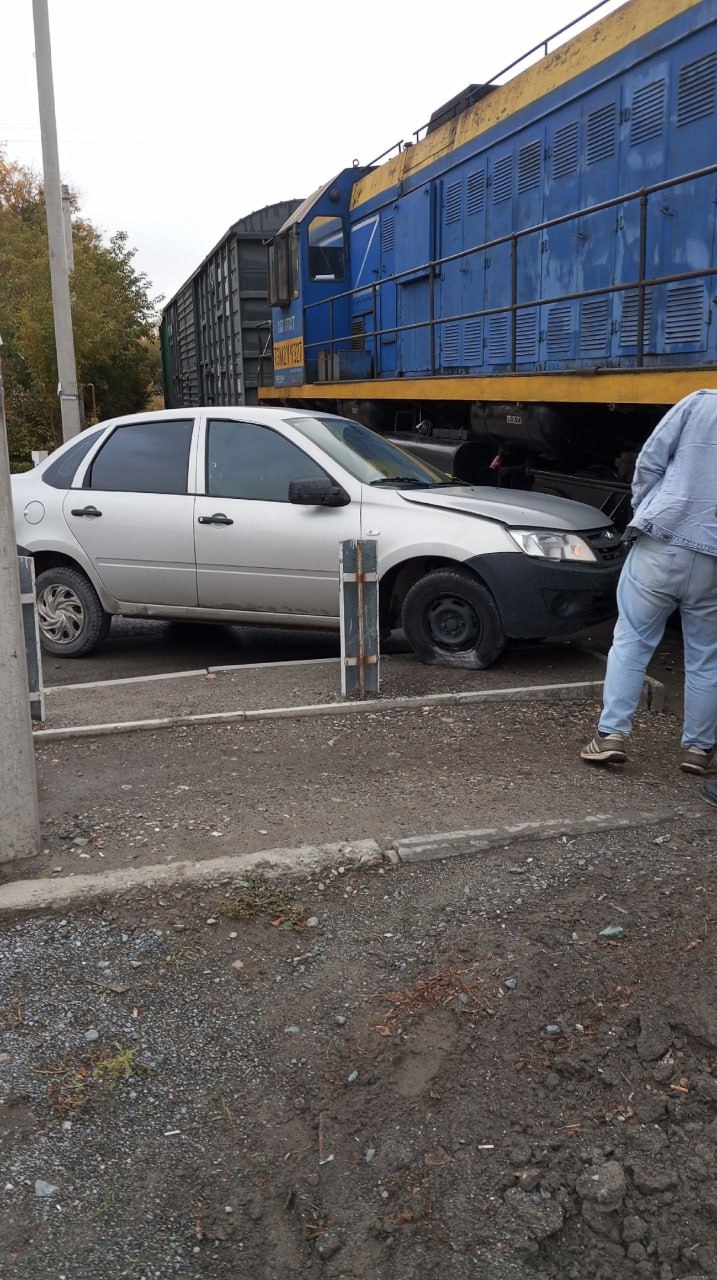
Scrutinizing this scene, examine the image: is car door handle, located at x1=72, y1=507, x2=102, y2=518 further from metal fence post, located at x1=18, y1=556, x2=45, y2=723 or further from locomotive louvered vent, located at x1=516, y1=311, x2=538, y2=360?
locomotive louvered vent, located at x1=516, y1=311, x2=538, y2=360

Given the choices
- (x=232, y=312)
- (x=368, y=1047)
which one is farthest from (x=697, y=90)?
(x=232, y=312)

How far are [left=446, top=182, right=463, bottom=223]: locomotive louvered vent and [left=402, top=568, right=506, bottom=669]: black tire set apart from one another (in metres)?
5.65

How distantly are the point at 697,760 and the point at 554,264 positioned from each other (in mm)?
5360

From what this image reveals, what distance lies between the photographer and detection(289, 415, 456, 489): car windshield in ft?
22.6

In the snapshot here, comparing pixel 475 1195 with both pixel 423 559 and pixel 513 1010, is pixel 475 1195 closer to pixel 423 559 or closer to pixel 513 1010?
pixel 513 1010

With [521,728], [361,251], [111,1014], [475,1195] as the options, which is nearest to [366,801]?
[521,728]

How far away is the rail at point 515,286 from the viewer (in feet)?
20.9

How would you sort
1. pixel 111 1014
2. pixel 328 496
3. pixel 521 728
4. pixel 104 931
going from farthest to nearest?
1. pixel 328 496
2. pixel 521 728
3. pixel 104 931
4. pixel 111 1014

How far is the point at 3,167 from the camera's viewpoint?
4491 cm

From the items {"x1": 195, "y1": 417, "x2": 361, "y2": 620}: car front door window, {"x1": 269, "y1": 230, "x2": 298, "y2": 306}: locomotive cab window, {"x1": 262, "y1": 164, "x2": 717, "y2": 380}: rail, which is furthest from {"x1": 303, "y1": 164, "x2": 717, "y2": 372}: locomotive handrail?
{"x1": 195, "y1": 417, "x2": 361, "y2": 620}: car front door window

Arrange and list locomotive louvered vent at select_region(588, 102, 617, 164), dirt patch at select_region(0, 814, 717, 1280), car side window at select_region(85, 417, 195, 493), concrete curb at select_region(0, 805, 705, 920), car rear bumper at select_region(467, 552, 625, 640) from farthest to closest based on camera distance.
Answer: locomotive louvered vent at select_region(588, 102, 617, 164), car side window at select_region(85, 417, 195, 493), car rear bumper at select_region(467, 552, 625, 640), concrete curb at select_region(0, 805, 705, 920), dirt patch at select_region(0, 814, 717, 1280)

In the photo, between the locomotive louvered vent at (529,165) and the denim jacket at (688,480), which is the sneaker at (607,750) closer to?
the denim jacket at (688,480)

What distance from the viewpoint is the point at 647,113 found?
24.3 feet

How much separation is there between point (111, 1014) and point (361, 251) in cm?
1170
